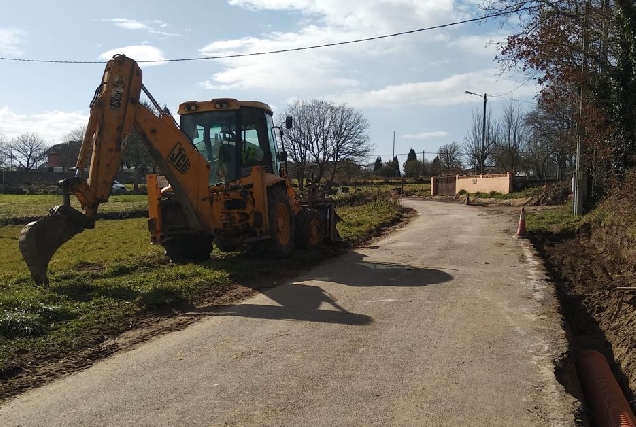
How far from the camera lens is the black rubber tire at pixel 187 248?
12305mm

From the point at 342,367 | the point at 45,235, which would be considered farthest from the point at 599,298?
the point at 45,235

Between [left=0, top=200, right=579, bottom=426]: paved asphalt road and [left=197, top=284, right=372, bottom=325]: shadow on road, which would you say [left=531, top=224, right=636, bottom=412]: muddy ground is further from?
[left=197, top=284, right=372, bottom=325]: shadow on road

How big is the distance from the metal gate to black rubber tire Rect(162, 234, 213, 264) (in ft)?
124

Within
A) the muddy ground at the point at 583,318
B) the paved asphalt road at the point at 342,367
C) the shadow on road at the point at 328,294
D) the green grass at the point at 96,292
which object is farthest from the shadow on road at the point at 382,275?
the green grass at the point at 96,292

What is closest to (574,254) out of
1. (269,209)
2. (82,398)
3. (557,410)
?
(269,209)

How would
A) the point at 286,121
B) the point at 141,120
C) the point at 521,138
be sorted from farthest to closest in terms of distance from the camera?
the point at 521,138 < the point at 286,121 < the point at 141,120

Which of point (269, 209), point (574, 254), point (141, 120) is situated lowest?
point (574, 254)

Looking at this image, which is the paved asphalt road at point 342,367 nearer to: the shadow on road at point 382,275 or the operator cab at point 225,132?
the shadow on road at point 382,275

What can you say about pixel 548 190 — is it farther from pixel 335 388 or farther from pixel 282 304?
pixel 335 388

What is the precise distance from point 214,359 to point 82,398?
137 centimetres

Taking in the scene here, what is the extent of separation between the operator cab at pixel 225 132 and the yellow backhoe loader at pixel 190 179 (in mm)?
21

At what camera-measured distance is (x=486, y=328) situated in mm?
7105

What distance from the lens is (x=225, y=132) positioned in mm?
12047

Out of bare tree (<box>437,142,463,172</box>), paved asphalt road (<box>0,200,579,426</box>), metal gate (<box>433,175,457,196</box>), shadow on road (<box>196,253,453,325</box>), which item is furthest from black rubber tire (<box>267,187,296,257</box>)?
bare tree (<box>437,142,463,172</box>)
